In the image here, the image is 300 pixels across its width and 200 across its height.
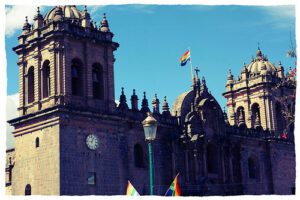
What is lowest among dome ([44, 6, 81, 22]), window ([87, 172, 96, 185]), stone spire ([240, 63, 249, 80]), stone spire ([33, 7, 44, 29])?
window ([87, 172, 96, 185])

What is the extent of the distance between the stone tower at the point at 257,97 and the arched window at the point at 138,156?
791cm

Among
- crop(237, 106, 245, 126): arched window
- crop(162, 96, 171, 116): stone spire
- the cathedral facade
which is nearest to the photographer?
the cathedral facade

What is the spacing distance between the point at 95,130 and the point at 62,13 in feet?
16.0

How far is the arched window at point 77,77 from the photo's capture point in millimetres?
26484

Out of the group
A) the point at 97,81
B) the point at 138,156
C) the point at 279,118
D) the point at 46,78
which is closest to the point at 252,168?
the point at 279,118

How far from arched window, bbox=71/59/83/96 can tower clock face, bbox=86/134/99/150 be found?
6.03 ft

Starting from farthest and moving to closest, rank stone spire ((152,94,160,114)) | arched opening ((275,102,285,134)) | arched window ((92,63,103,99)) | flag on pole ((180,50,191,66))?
1. arched opening ((275,102,285,134))
2. stone spire ((152,94,160,114))
3. arched window ((92,63,103,99))
4. flag on pole ((180,50,191,66))

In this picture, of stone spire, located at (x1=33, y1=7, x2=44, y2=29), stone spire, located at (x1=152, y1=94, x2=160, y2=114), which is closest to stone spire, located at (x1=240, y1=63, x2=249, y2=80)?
stone spire, located at (x1=152, y1=94, x2=160, y2=114)

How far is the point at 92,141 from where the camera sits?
2586 centimetres

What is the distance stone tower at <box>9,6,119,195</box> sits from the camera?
24844mm

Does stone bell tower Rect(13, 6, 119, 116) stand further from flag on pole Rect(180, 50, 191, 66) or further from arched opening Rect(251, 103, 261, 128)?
arched opening Rect(251, 103, 261, 128)

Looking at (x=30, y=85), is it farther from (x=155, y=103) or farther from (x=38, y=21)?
(x=155, y=103)

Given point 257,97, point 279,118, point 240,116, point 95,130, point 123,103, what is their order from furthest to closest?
point 240,116 < point 257,97 < point 279,118 < point 123,103 < point 95,130
